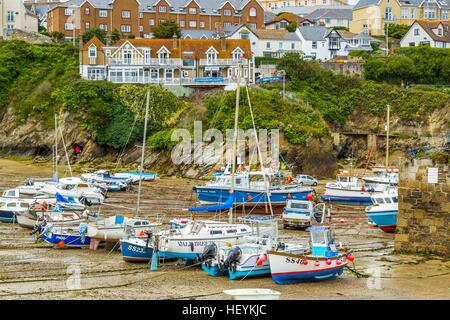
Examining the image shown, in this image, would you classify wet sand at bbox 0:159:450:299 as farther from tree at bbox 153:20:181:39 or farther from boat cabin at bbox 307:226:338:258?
tree at bbox 153:20:181:39

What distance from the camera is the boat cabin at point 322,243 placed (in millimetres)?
27297

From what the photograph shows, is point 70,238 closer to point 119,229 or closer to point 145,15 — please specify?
point 119,229

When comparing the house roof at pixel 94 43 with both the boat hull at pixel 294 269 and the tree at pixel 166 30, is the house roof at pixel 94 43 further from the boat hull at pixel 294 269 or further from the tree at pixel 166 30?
the boat hull at pixel 294 269

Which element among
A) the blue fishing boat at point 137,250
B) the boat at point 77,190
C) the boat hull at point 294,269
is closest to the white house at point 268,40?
the boat at point 77,190

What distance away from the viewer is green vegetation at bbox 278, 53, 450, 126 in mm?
71125

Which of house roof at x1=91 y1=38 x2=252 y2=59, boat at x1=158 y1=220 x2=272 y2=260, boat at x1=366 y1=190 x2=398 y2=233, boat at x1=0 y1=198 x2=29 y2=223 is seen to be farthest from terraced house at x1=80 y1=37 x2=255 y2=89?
boat at x1=158 y1=220 x2=272 y2=260

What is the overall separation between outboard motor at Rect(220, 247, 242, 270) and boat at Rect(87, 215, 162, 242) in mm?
5508

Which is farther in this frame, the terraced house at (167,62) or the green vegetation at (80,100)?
the terraced house at (167,62)

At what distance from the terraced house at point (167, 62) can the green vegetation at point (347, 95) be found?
3895 millimetres

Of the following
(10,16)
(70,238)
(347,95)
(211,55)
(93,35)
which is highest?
(10,16)

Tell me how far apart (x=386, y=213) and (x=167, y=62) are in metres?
41.0

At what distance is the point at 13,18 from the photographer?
288 feet

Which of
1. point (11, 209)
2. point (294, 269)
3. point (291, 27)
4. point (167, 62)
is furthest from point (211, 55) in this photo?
point (294, 269)

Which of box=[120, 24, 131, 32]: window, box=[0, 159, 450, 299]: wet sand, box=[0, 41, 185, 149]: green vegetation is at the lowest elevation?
box=[0, 159, 450, 299]: wet sand
